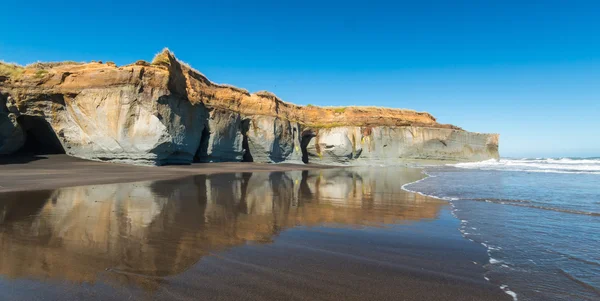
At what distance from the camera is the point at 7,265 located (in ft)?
10.9

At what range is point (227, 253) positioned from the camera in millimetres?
3971

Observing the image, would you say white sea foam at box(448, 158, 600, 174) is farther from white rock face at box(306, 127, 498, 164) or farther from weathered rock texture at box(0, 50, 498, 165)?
weathered rock texture at box(0, 50, 498, 165)

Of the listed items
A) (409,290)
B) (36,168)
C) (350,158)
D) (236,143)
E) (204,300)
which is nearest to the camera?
(204,300)

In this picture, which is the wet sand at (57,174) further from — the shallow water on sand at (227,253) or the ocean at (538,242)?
the ocean at (538,242)

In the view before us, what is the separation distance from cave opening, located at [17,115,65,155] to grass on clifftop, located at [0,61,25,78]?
2.56 metres

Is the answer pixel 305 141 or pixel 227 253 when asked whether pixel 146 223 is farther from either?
pixel 305 141

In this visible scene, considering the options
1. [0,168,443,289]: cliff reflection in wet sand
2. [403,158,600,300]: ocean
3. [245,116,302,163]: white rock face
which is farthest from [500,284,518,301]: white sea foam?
[245,116,302,163]: white rock face

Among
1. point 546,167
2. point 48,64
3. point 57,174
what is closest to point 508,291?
point 57,174

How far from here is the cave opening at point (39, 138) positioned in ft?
61.9

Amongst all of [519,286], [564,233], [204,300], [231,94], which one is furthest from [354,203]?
[231,94]

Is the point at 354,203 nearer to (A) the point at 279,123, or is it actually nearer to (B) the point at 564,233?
(B) the point at 564,233

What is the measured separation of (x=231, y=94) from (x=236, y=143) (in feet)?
17.4

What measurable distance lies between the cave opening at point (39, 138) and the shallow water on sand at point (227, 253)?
1490cm

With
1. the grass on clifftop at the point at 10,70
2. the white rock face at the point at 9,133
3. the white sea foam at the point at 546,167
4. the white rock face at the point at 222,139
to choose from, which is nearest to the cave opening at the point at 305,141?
the white rock face at the point at 222,139
